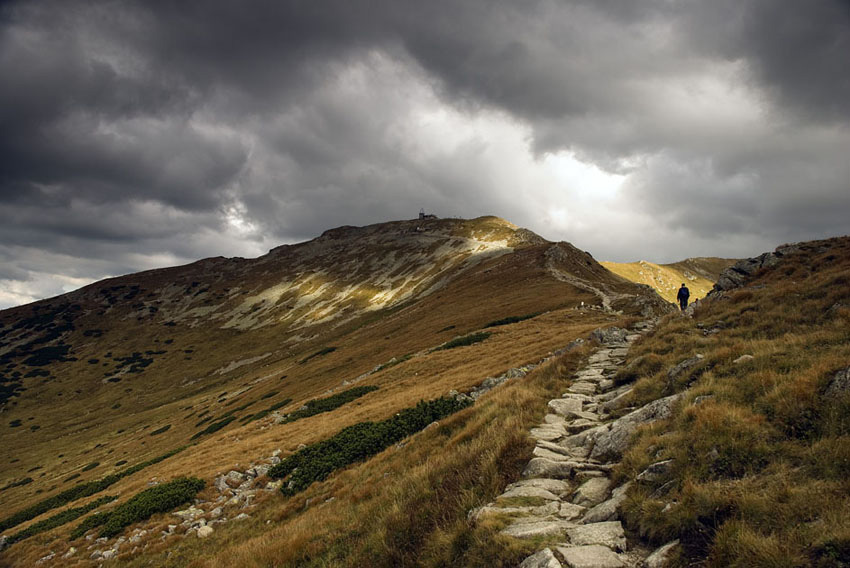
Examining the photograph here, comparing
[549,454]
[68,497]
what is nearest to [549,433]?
[549,454]

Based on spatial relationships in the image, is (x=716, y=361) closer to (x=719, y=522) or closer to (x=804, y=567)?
(x=719, y=522)

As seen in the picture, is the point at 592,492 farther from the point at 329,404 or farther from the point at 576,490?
the point at 329,404

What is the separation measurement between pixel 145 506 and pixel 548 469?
19973mm

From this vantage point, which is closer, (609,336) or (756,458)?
(756,458)

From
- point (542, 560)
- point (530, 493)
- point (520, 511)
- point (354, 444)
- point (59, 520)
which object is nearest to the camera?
point (542, 560)

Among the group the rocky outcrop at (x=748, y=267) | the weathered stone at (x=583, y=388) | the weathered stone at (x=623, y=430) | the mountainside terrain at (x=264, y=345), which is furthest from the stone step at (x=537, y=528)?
the rocky outcrop at (x=748, y=267)

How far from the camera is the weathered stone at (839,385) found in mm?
6566

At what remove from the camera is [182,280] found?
570 ft

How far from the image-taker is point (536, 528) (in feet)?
19.6

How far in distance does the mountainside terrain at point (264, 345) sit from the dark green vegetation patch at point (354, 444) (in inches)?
86.4

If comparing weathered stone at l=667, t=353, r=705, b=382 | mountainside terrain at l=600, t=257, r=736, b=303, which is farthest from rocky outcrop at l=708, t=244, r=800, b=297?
mountainside terrain at l=600, t=257, r=736, b=303

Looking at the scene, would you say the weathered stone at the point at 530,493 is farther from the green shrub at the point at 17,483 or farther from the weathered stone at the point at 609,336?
the green shrub at the point at 17,483

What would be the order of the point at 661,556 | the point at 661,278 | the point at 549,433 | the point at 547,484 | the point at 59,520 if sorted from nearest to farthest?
the point at 661,556 < the point at 547,484 < the point at 549,433 < the point at 59,520 < the point at 661,278

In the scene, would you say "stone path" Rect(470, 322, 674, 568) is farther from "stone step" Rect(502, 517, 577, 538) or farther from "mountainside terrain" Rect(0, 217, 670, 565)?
"mountainside terrain" Rect(0, 217, 670, 565)
